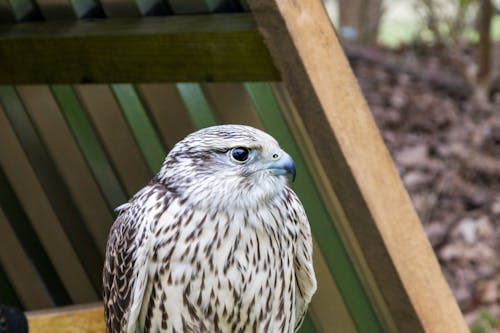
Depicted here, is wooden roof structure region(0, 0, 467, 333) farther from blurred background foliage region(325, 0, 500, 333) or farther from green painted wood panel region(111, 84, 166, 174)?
blurred background foliage region(325, 0, 500, 333)

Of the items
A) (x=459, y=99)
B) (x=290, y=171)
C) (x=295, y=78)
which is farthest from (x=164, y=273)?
(x=459, y=99)

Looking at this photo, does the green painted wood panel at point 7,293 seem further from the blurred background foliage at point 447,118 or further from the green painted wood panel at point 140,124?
the blurred background foliage at point 447,118

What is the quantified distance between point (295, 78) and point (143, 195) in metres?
0.63

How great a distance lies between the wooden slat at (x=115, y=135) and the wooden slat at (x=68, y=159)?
0.71 feet

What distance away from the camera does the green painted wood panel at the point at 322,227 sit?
3840 millimetres

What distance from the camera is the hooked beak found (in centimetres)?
298

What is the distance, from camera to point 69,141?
4668mm

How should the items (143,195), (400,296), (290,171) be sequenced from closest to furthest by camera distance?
(290,171)
(143,195)
(400,296)

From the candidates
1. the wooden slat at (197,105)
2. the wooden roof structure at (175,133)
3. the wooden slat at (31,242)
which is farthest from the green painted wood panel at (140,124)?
the wooden slat at (31,242)

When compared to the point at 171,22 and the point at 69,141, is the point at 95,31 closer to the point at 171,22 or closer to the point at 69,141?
the point at 171,22

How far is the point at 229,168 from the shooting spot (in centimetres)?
309

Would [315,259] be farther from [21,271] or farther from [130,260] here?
[21,271]

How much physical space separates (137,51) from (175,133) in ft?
2.47

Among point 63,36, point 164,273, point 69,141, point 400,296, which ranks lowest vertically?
point 400,296
